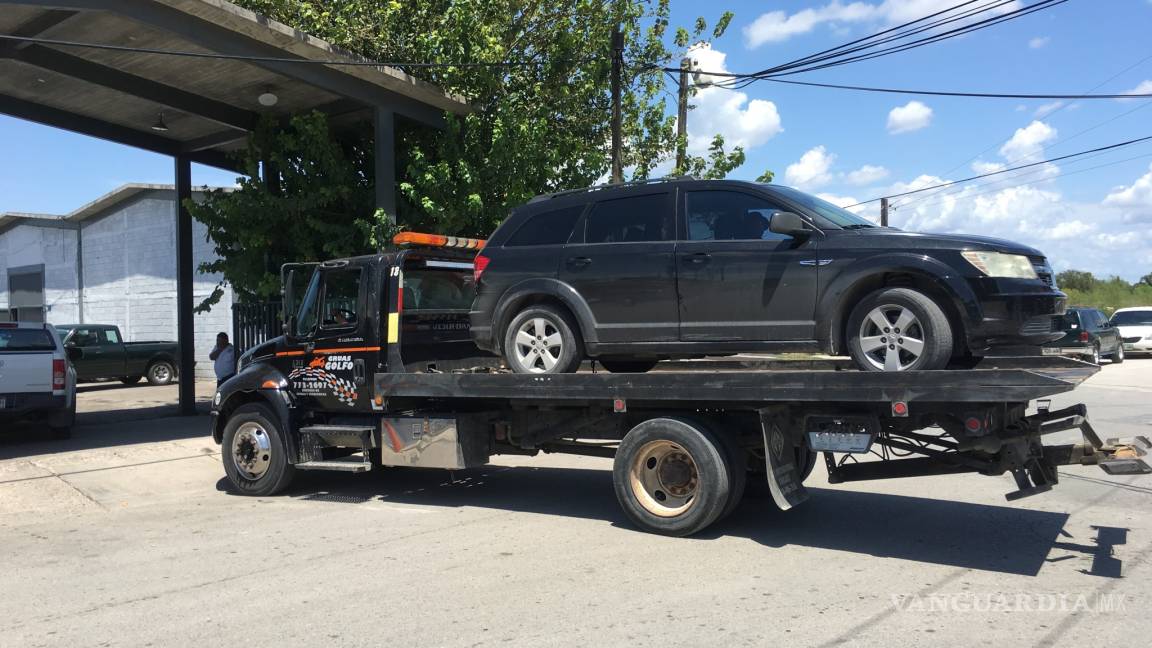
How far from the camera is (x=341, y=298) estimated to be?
862 cm

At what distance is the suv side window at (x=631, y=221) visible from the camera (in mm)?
6828

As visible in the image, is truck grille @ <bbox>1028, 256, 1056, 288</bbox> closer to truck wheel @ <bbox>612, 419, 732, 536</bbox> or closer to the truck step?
truck wheel @ <bbox>612, 419, 732, 536</bbox>

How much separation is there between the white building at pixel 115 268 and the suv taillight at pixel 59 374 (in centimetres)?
1172

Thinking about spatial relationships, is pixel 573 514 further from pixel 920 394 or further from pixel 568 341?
pixel 920 394

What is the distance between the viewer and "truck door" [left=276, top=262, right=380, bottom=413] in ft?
27.4

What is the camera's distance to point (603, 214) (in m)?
7.14

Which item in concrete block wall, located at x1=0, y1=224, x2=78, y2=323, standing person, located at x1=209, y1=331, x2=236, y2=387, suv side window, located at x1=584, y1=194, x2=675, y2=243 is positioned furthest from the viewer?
concrete block wall, located at x1=0, y1=224, x2=78, y2=323

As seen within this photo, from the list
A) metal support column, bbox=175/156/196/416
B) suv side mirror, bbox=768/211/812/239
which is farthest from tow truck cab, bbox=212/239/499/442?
metal support column, bbox=175/156/196/416

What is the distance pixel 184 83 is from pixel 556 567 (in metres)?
10.8

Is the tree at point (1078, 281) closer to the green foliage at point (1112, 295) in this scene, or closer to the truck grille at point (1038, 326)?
the green foliage at point (1112, 295)

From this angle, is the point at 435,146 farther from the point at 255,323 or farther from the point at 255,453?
the point at 255,453

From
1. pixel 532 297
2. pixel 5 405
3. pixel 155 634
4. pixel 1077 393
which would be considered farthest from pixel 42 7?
pixel 1077 393

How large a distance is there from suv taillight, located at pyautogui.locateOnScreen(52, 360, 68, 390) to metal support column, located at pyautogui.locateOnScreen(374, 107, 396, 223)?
5004 millimetres

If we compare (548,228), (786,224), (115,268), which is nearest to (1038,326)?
(786,224)
